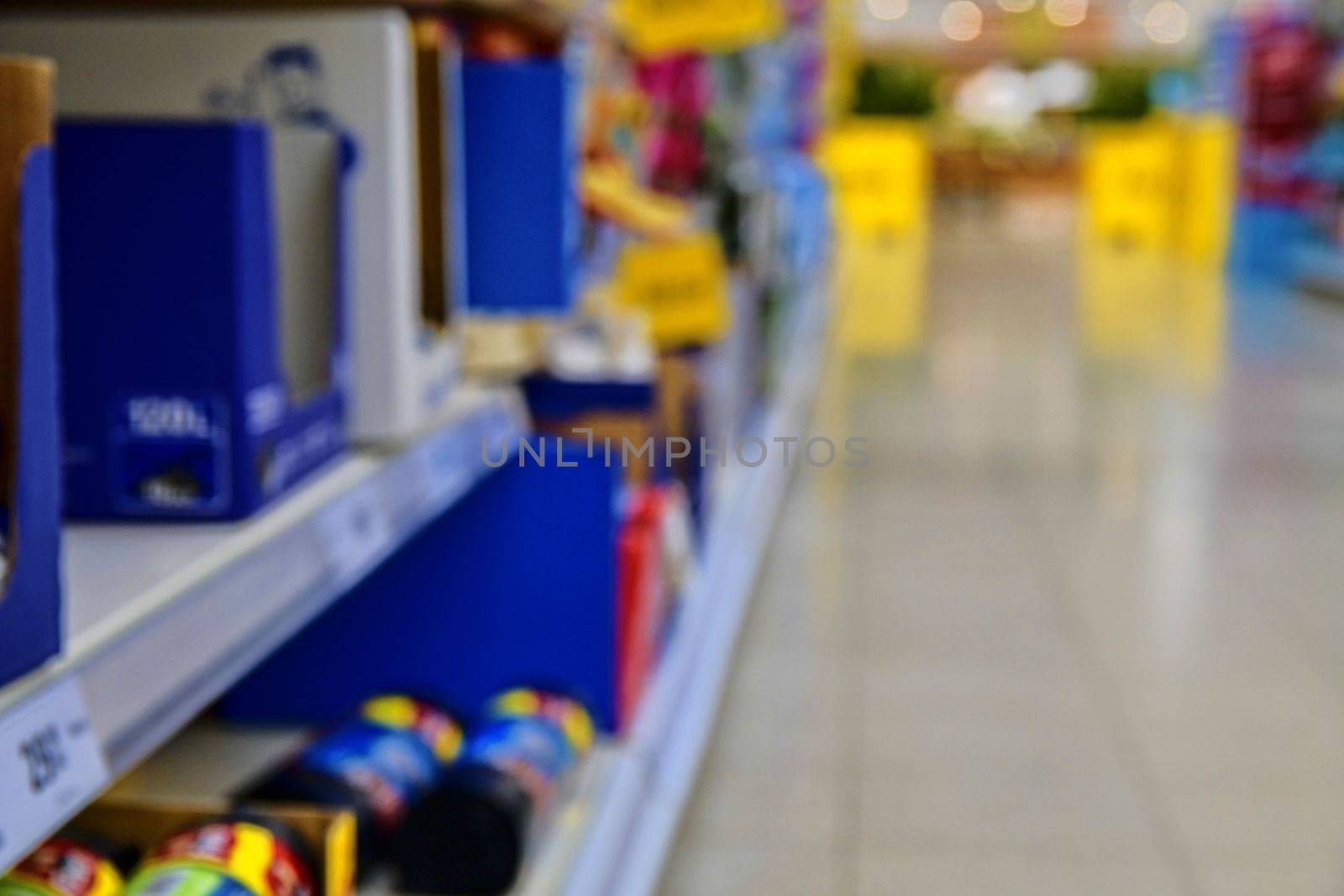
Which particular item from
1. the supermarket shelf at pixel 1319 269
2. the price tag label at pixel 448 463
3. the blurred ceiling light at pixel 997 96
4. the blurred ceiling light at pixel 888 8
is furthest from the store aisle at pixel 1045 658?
the blurred ceiling light at pixel 997 96

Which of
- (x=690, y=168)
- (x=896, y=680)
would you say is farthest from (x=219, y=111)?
(x=690, y=168)

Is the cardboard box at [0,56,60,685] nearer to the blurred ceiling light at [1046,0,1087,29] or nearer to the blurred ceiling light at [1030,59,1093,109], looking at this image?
the blurred ceiling light at [1030,59,1093,109]

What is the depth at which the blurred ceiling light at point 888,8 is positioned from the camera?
2680 cm

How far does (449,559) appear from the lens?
80.0 inches

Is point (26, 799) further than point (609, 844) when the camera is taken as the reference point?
No

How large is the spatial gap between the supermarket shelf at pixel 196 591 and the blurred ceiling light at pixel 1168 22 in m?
29.1

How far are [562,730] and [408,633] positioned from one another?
28 cm

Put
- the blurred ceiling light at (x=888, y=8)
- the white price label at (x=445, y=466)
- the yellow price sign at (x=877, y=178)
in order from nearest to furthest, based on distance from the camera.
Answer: the white price label at (x=445, y=466), the yellow price sign at (x=877, y=178), the blurred ceiling light at (x=888, y=8)

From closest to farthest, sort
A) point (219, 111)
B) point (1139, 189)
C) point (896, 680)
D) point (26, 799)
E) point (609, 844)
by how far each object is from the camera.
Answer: point (26, 799) < point (219, 111) < point (609, 844) < point (896, 680) < point (1139, 189)

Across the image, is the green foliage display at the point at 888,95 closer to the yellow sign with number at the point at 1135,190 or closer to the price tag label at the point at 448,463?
the yellow sign with number at the point at 1135,190

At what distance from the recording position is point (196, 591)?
100cm

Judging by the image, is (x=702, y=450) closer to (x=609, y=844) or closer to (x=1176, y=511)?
(x=609, y=844)

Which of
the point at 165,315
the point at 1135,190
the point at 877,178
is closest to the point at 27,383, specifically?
the point at 165,315

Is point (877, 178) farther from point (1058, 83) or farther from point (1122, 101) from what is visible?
point (1058, 83)
